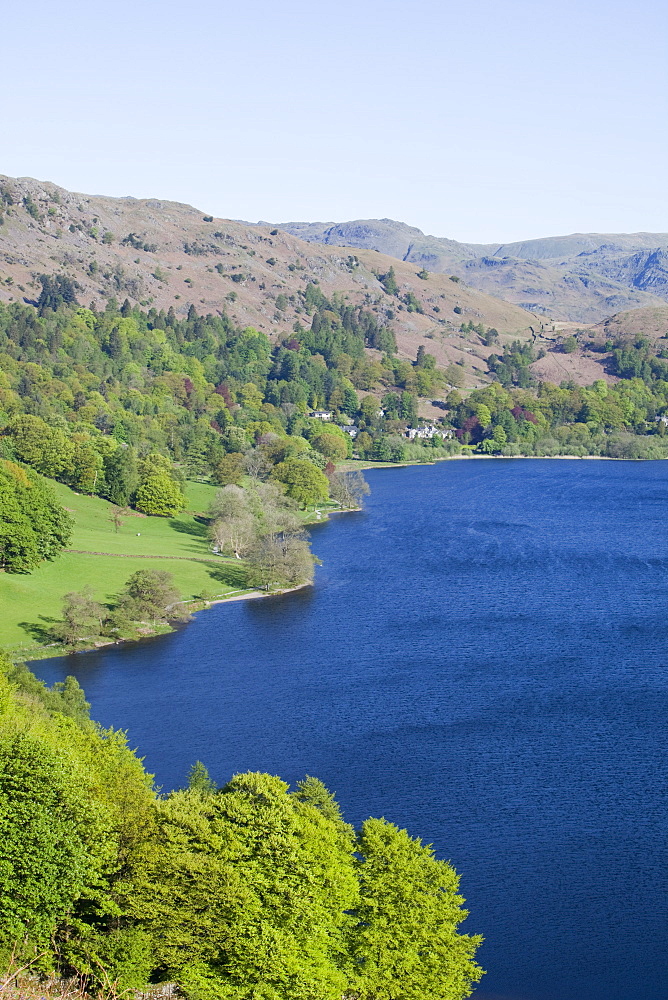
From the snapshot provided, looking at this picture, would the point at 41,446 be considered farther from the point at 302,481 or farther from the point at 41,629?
the point at 41,629

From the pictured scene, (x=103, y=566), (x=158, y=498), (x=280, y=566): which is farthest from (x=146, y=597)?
(x=158, y=498)

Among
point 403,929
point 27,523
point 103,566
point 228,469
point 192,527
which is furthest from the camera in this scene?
point 228,469

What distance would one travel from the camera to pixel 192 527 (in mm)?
116062

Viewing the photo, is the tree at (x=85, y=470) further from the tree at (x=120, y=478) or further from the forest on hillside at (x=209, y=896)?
the forest on hillside at (x=209, y=896)

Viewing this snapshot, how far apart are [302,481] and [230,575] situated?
41.4m

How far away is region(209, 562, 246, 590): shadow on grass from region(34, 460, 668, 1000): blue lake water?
5.01 m

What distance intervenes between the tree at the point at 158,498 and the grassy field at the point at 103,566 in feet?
4.70

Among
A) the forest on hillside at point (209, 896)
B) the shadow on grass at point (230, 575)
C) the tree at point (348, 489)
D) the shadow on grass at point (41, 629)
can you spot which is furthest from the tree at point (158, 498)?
the forest on hillside at point (209, 896)

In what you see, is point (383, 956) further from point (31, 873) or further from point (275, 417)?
point (275, 417)

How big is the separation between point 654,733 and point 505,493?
96350 mm

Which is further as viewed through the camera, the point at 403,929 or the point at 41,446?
the point at 41,446

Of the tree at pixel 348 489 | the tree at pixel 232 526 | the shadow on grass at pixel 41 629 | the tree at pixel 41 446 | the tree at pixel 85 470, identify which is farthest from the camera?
the tree at pixel 348 489

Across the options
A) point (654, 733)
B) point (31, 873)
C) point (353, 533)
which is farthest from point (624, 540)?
point (31, 873)

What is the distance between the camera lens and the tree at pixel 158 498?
11712cm
